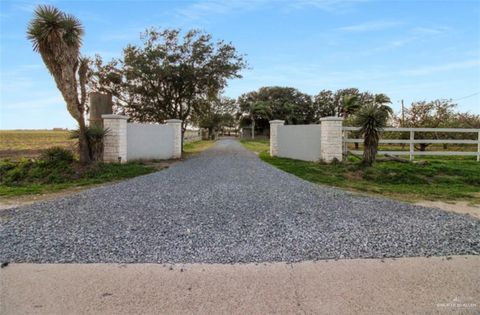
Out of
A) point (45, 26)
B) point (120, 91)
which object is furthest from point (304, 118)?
point (45, 26)

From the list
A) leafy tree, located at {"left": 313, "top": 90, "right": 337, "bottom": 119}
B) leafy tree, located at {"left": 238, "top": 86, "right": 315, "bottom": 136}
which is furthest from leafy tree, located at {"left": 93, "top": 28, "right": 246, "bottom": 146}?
leafy tree, located at {"left": 313, "top": 90, "right": 337, "bottom": 119}

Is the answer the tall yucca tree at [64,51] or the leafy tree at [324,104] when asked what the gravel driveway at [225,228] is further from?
the leafy tree at [324,104]

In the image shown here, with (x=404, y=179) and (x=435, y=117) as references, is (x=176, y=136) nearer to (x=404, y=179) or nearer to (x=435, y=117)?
(x=404, y=179)

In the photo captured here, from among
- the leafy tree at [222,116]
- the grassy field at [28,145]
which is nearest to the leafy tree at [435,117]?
the grassy field at [28,145]

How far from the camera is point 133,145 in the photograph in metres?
13.4

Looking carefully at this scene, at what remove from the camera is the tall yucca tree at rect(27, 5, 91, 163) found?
988 centimetres

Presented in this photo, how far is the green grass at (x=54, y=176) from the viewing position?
8188 millimetres

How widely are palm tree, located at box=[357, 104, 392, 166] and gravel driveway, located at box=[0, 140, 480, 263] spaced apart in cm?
473

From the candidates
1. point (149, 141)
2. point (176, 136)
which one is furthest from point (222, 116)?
point (149, 141)

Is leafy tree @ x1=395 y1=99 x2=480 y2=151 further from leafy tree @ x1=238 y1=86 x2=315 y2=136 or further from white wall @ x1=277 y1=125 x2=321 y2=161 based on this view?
leafy tree @ x1=238 y1=86 x2=315 y2=136

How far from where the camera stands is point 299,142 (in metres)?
14.6

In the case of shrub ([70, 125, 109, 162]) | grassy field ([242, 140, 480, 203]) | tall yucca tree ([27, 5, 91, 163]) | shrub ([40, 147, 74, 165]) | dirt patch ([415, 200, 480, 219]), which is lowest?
dirt patch ([415, 200, 480, 219])

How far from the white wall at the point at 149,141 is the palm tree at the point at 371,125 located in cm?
919

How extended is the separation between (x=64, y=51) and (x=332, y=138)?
10.2m
